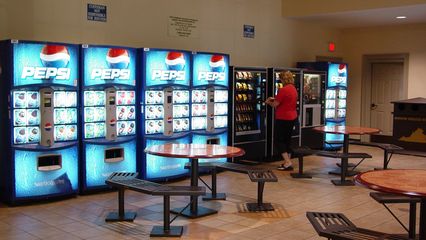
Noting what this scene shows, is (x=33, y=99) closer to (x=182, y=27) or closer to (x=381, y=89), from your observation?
(x=182, y=27)

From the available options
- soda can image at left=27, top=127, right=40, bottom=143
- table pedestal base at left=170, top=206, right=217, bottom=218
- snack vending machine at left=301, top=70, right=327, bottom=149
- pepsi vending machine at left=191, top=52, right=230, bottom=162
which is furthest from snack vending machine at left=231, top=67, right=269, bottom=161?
soda can image at left=27, top=127, right=40, bottom=143

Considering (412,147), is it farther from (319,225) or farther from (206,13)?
(319,225)

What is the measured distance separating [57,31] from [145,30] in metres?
1.55

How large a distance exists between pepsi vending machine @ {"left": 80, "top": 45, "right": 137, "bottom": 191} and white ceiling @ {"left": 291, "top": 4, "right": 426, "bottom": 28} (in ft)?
16.9

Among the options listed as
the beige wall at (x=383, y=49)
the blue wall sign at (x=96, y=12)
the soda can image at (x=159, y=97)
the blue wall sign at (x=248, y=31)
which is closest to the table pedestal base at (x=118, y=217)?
the soda can image at (x=159, y=97)

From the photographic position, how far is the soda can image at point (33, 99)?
5.99 m

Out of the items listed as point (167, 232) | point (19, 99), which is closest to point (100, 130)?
point (19, 99)

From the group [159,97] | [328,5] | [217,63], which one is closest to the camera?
[159,97]

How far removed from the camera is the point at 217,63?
26.6ft

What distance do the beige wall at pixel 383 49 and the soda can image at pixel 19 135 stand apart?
888 centimetres

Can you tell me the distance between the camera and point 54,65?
→ 6.11 metres

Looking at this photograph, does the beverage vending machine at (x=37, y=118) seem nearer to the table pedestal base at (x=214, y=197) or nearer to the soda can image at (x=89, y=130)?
the soda can image at (x=89, y=130)

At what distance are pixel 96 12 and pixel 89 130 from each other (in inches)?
73.6

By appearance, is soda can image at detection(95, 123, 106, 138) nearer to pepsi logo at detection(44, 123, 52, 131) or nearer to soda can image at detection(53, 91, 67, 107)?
soda can image at detection(53, 91, 67, 107)
